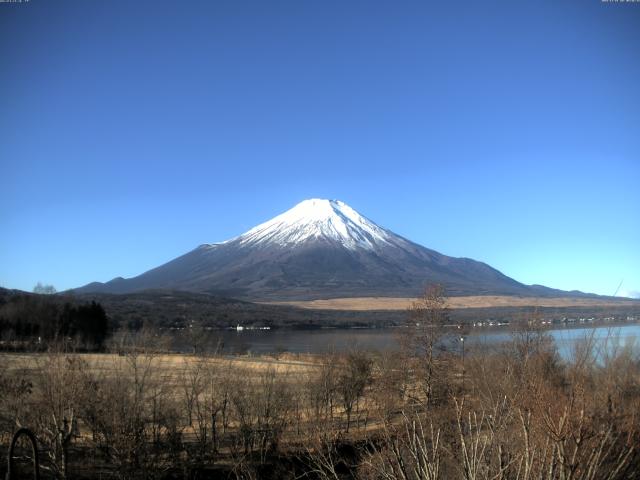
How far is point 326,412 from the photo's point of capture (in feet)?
78.6

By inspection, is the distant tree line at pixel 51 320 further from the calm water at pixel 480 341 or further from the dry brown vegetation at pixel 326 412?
the dry brown vegetation at pixel 326 412

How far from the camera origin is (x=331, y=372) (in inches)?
1094

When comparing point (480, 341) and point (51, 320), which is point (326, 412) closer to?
point (480, 341)

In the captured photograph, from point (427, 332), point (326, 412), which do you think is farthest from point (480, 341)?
point (326, 412)

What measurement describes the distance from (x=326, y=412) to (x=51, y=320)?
58.9 metres

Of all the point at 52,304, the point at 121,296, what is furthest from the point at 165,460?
the point at 121,296

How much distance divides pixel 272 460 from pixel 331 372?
291 inches

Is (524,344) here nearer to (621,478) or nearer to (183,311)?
(621,478)

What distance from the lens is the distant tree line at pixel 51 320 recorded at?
230ft

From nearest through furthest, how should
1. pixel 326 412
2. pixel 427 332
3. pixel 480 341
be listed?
pixel 326 412
pixel 427 332
pixel 480 341

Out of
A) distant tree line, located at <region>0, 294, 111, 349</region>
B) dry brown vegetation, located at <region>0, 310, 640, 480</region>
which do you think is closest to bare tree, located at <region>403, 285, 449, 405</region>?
dry brown vegetation, located at <region>0, 310, 640, 480</region>

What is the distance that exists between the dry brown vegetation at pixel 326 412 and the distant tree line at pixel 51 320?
1942 inches

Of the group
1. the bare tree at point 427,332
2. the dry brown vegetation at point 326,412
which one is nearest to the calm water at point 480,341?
the dry brown vegetation at point 326,412

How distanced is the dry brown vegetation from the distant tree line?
162ft
